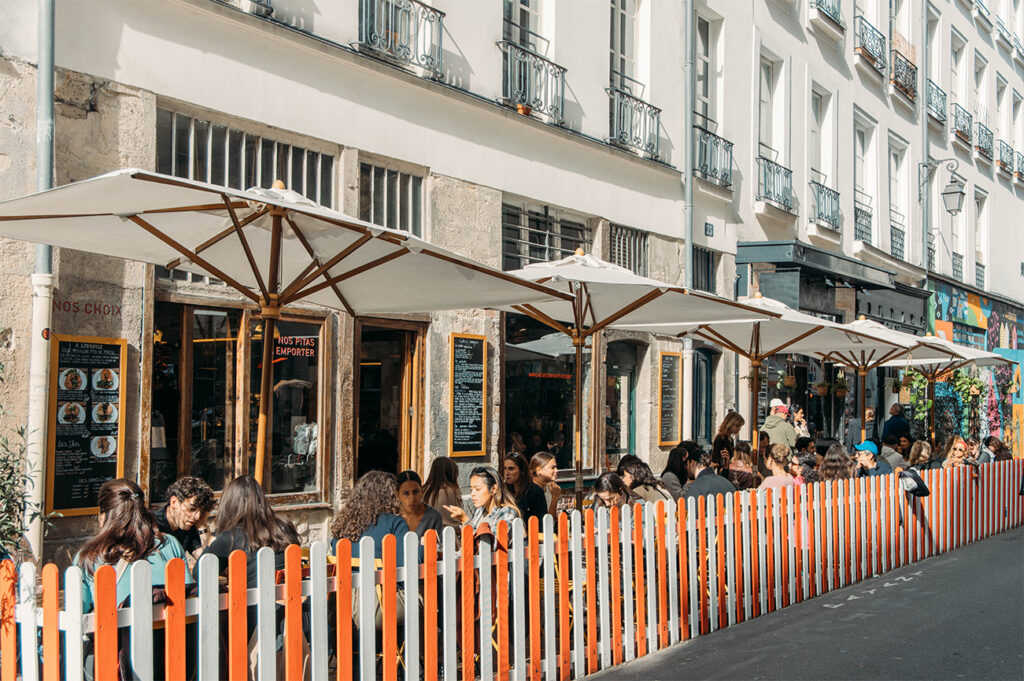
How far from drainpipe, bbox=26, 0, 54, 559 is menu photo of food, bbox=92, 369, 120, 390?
480 mm

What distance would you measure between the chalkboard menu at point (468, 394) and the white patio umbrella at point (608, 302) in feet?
6.20

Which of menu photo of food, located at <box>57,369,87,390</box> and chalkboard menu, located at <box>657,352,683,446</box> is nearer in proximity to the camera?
menu photo of food, located at <box>57,369,87,390</box>

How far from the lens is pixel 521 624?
5.94 m

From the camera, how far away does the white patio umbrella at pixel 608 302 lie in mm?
8070

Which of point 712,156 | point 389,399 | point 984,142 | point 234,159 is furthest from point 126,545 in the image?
point 984,142

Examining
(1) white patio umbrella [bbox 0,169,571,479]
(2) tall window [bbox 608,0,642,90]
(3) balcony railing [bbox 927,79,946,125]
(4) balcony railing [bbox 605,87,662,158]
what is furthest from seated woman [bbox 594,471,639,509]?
(3) balcony railing [bbox 927,79,946,125]

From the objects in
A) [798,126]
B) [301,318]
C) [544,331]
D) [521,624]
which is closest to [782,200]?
[798,126]

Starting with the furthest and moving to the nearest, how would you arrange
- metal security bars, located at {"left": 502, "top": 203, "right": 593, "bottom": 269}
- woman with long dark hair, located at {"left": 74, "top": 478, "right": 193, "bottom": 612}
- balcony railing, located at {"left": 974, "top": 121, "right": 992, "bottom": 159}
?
balcony railing, located at {"left": 974, "top": 121, "right": 992, "bottom": 159} < metal security bars, located at {"left": 502, "top": 203, "right": 593, "bottom": 269} < woman with long dark hair, located at {"left": 74, "top": 478, "right": 193, "bottom": 612}

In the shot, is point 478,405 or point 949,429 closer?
point 478,405

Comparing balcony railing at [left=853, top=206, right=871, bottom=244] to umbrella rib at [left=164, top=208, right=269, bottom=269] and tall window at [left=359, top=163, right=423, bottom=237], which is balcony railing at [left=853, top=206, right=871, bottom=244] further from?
umbrella rib at [left=164, top=208, right=269, bottom=269]

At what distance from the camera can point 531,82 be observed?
12.6 metres

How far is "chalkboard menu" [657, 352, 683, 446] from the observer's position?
49.0 feet

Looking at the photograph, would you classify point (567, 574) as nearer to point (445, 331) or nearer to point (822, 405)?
point (445, 331)

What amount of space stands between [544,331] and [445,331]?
2.01 m
